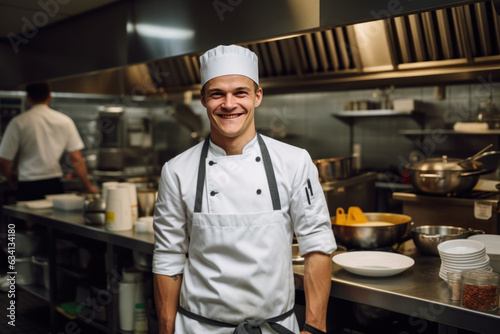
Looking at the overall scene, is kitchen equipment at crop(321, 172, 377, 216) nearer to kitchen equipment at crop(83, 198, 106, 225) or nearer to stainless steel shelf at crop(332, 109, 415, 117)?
stainless steel shelf at crop(332, 109, 415, 117)

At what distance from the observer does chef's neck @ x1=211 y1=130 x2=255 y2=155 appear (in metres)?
1.76

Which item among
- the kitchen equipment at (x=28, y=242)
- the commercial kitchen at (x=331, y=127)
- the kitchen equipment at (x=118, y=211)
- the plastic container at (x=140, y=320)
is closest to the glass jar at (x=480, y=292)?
the commercial kitchen at (x=331, y=127)

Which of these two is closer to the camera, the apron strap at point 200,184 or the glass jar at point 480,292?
the glass jar at point 480,292

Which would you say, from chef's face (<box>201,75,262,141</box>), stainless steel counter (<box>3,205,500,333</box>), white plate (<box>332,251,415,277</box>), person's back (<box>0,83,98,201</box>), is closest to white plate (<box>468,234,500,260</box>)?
stainless steel counter (<box>3,205,500,333</box>)

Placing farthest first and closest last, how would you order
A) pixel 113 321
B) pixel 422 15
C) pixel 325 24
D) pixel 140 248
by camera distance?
pixel 422 15 < pixel 113 321 < pixel 140 248 < pixel 325 24

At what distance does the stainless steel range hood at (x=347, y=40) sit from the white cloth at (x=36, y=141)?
114 cm

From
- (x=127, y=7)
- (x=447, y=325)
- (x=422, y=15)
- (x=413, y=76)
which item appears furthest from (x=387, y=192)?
(x=447, y=325)

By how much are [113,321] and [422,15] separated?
9.93ft

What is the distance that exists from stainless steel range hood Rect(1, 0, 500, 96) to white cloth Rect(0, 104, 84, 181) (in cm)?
114

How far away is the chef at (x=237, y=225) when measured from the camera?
168 centimetres

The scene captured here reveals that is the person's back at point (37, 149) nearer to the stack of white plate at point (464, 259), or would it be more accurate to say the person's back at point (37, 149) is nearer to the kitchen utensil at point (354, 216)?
the kitchen utensil at point (354, 216)

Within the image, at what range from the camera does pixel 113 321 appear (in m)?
2.88

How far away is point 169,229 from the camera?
5.87 feet

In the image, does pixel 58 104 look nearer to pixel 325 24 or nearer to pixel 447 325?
pixel 325 24
